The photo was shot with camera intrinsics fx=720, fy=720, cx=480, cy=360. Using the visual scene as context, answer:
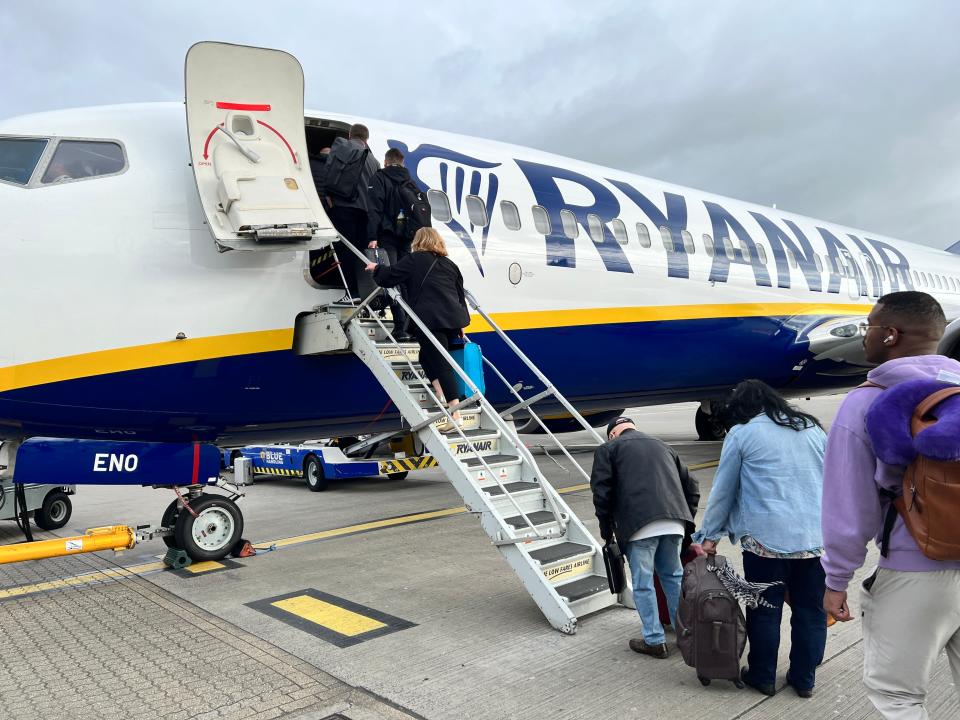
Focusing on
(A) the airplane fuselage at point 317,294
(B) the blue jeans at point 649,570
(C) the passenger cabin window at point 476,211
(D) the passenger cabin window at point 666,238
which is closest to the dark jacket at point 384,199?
(A) the airplane fuselage at point 317,294

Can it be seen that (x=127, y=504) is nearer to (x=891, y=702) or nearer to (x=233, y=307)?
(x=233, y=307)

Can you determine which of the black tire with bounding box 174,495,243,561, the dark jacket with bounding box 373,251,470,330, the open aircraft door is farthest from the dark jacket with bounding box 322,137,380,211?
the black tire with bounding box 174,495,243,561

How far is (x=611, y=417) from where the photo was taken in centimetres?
1433

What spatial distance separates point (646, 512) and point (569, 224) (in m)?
4.88

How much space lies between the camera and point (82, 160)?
18.6 feet

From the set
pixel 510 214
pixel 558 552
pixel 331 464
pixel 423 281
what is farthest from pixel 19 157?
pixel 331 464

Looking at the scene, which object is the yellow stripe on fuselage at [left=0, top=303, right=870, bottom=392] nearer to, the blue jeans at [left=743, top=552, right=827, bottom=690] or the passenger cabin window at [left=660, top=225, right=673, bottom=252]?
the passenger cabin window at [left=660, top=225, right=673, bottom=252]

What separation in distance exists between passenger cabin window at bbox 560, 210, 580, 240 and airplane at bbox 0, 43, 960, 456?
25 millimetres

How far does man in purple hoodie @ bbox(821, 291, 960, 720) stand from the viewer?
2266 mm

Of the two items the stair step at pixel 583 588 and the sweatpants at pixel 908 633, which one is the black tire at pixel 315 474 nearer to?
the stair step at pixel 583 588

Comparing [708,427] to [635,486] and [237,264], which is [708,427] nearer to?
[237,264]

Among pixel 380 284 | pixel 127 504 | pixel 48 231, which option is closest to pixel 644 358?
pixel 380 284

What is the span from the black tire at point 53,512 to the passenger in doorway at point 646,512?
7.87 m

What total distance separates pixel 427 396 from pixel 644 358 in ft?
12.8
